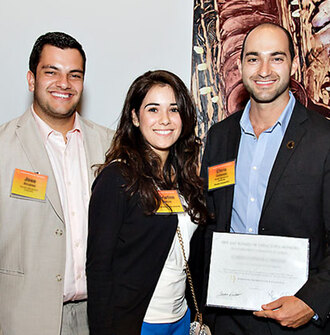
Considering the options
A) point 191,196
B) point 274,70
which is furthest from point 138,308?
point 274,70

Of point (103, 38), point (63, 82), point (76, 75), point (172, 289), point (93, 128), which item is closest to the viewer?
point (172, 289)

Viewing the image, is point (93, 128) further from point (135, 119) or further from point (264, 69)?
point (264, 69)

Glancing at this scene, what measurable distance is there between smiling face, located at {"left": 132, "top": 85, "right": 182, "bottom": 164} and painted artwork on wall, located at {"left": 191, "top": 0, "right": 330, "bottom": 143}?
0.97 meters

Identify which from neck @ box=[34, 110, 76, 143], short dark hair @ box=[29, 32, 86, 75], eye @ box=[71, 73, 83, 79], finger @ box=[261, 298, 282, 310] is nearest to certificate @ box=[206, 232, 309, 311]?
finger @ box=[261, 298, 282, 310]

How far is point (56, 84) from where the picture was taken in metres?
2.49

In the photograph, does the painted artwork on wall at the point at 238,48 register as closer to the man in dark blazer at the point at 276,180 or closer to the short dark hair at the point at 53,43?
the man in dark blazer at the point at 276,180

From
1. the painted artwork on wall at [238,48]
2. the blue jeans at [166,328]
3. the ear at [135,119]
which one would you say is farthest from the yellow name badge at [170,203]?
the painted artwork on wall at [238,48]

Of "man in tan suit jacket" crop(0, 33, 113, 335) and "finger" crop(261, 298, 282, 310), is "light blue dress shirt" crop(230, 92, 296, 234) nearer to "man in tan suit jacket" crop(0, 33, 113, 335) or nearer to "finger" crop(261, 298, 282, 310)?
"finger" crop(261, 298, 282, 310)

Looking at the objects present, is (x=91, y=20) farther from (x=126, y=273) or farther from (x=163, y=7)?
A: (x=126, y=273)

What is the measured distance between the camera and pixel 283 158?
7.22 ft

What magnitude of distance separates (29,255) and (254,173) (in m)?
1.25

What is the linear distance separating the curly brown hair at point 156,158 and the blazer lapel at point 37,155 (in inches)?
11.0

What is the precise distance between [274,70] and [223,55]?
38.2 inches

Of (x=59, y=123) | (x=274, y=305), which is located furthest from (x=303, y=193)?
(x=59, y=123)
